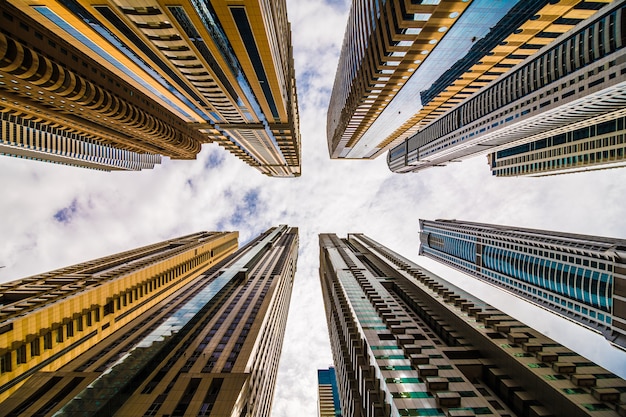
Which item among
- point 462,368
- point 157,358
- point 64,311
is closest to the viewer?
point 462,368

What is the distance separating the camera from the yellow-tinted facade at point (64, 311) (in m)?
38.4

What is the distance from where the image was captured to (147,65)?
5334 centimetres

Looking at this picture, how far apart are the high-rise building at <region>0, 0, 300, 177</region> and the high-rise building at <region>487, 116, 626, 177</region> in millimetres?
112556

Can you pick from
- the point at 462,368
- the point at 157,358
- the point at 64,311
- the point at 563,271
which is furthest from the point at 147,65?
the point at 563,271

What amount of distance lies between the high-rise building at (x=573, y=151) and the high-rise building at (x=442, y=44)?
6687 centimetres

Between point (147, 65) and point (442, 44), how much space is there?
53878mm

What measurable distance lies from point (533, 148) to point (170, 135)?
567ft

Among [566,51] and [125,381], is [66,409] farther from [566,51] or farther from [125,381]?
[566,51]

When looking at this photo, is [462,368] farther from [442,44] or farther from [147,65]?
[147,65]

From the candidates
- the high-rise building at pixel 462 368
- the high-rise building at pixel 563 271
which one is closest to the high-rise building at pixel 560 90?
the high-rise building at pixel 563 271

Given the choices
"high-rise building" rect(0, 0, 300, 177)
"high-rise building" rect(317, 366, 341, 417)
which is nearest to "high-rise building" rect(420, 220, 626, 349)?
"high-rise building" rect(0, 0, 300, 177)

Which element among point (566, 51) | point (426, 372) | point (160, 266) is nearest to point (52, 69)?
point (160, 266)

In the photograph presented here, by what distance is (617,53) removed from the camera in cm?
6425

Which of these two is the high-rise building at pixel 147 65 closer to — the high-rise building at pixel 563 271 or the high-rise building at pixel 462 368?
the high-rise building at pixel 462 368
